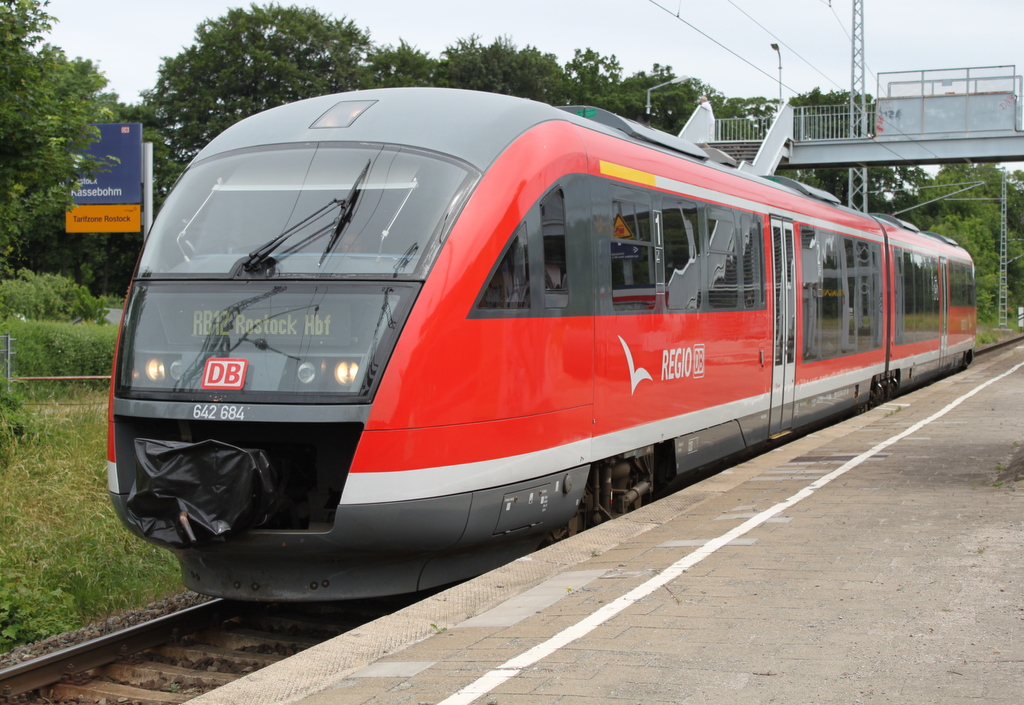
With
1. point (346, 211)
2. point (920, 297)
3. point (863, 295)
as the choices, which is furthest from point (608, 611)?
point (920, 297)

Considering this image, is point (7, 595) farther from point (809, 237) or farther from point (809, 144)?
point (809, 144)

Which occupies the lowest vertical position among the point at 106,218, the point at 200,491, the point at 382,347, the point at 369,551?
the point at 369,551

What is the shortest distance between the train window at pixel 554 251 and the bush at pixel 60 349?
62.4 feet

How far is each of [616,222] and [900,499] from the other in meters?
3.14

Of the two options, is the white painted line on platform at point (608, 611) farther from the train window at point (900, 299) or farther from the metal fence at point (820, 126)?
the metal fence at point (820, 126)

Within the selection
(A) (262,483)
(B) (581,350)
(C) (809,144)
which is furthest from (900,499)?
(C) (809,144)

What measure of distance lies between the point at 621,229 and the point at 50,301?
32937 mm

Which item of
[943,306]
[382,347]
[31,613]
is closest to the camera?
[382,347]

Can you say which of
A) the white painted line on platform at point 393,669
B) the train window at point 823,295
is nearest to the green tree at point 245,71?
the train window at point 823,295

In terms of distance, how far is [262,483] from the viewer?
19.5 feet

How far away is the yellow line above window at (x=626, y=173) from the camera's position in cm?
787

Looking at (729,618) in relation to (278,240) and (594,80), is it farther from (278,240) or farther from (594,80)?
(594,80)

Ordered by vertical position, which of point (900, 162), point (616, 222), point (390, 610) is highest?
point (900, 162)

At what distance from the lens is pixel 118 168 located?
16.7 meters
